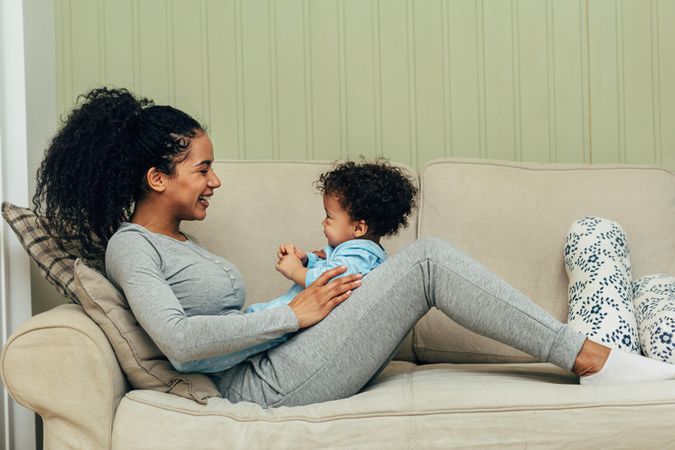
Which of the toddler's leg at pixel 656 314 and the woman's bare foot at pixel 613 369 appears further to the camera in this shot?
the toddler's leg at pixel 656 314

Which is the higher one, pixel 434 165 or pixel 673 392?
pixel 434 165

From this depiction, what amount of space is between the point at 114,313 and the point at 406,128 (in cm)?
150

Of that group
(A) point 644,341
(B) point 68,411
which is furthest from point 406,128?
(B) point 68,411

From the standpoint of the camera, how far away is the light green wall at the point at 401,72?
117 inches

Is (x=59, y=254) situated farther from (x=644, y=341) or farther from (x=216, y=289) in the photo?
(x=644, y=341)

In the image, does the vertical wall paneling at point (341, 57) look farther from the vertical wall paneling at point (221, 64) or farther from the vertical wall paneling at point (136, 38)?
the vertical wall paneling at point (136, 38)

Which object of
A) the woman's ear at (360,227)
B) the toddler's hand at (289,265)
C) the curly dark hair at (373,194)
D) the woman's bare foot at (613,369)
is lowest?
the woman's bare foot at (613,369)

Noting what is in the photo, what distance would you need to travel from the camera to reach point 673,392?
5.51 feet

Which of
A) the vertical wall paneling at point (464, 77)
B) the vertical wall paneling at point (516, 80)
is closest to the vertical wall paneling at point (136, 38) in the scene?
the vertical wall paneling at point (464, 77)

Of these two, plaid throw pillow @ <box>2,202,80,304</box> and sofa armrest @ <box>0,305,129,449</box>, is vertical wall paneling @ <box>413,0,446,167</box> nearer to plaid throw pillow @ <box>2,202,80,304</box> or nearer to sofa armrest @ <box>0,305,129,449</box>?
plaid throw pillow @ <box>2,202,80,304</box>

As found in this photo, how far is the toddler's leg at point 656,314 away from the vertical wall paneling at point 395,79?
39.6 inches

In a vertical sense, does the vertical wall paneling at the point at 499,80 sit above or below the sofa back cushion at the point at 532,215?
above

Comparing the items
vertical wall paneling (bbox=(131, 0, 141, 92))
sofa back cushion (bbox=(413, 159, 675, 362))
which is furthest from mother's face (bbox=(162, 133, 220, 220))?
vertical wall paneling (bbox=(131, 0, 141, 92))

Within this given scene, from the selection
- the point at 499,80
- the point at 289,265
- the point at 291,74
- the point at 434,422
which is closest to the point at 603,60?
the point at 499,80
